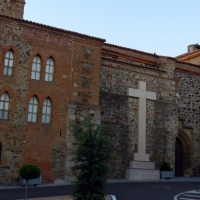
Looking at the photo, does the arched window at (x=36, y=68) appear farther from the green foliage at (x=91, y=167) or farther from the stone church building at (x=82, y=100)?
the green foliage at (x=91, y=167)

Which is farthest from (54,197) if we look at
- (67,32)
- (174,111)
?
(174,111)

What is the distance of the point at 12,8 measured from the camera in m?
19.6

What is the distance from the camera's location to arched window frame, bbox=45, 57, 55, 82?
17109 millimetres

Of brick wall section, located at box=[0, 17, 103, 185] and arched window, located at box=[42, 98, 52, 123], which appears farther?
arched window, located at box=[42, 98, 52, 123]

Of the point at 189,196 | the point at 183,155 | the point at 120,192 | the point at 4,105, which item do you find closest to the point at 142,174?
the point at 183,155

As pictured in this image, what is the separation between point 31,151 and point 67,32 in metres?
6.92

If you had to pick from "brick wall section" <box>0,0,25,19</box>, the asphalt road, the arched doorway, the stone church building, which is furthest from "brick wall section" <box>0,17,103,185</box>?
the arched doorway

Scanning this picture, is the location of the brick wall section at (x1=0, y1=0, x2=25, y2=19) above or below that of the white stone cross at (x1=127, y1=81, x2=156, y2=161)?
above

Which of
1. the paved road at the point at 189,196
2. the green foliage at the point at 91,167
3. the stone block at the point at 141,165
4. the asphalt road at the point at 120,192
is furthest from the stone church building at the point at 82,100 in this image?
the green foliage at the point at 91,167

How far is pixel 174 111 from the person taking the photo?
69.2ft

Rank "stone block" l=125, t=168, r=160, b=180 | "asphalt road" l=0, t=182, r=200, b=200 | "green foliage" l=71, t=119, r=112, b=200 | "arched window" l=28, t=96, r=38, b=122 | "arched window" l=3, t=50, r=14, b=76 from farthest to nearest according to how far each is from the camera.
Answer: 1. "stone block" l=125, t=168, r=160, b=180
2. "arched window" l=28, t=96, r=38, b=122
3. "arched window" l=3, t=50, r=14, b=76
4. "asphalt road" l=0, t=182, r=200, b=200
5. "green foliage" l=71, t=119, r=112, b=200

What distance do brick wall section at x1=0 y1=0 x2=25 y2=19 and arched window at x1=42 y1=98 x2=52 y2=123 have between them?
21.0ft

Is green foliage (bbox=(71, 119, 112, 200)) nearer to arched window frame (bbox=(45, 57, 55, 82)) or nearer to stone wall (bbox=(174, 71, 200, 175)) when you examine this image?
arched window frame (bbox=(45, 57, 55, 82))

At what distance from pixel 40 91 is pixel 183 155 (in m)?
11.7
